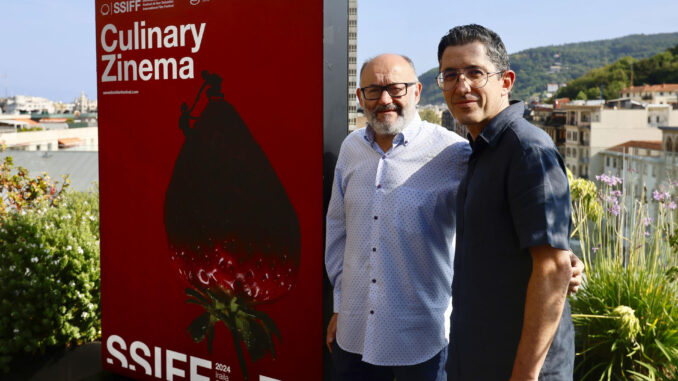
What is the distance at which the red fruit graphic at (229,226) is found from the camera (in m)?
2.71

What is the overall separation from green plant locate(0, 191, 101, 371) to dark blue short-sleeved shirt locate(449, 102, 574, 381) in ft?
9.87

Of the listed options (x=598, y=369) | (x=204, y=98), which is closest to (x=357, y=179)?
(x=204, y=98)

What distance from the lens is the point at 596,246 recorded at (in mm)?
3406

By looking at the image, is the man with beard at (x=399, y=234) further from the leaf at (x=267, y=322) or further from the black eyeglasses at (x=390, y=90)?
the leaf at (x=267, y=322)

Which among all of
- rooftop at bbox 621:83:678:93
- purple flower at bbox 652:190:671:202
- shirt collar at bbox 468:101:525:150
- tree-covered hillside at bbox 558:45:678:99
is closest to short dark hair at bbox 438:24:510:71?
shirt collar at bbox 468:101:525:150

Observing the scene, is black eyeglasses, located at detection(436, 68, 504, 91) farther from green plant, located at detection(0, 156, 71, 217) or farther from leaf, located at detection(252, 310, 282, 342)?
green plant, located at detection(0, 156, 71, 217)

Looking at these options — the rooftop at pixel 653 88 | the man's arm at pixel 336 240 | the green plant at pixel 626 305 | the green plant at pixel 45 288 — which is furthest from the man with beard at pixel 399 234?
the rooftop at pixel 653 88

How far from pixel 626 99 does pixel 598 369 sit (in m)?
70.4

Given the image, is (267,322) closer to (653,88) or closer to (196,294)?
(196,294)

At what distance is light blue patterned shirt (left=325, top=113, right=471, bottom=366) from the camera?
195 centimetres

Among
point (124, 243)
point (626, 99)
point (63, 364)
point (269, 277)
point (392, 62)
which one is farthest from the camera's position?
point (626, 99)

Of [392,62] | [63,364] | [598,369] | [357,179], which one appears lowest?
[63,364]

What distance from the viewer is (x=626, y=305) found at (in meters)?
2.99

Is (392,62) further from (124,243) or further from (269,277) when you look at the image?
(124,243)
